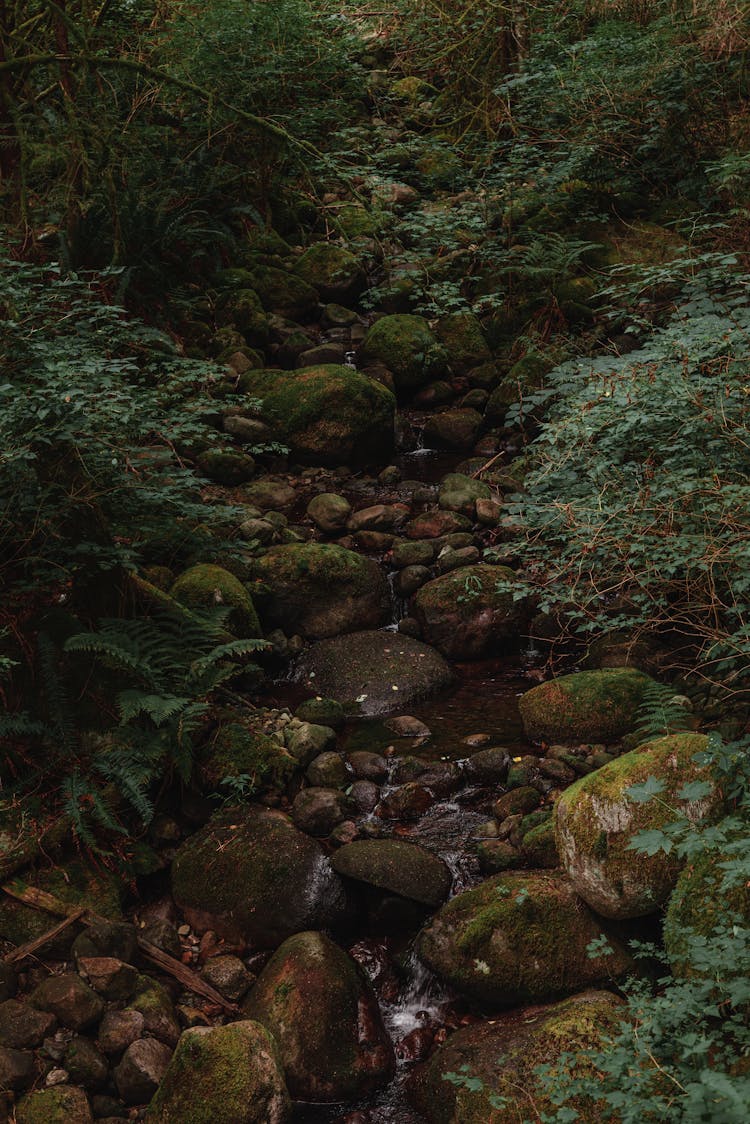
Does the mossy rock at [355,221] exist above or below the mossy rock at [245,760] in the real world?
above

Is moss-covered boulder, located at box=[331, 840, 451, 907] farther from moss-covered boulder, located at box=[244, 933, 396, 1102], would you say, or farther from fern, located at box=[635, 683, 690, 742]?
fern, located at box=[635, 683, 690, 742]

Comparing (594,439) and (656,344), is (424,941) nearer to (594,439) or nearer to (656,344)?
(594,439)

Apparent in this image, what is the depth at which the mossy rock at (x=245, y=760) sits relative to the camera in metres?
4.72

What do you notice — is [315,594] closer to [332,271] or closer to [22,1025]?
[22,1025]

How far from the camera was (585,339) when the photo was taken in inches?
→ 328

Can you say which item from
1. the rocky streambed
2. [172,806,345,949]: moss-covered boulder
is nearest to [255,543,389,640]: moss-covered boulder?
the rocky streambed

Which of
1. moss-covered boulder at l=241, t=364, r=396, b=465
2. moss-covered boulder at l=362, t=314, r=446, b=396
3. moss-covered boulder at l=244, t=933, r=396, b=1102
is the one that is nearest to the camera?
moss-covered boulder at l=244, t=933, r=396, b=1102

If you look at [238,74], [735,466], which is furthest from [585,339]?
[238,74]

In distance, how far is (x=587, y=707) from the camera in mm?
4930

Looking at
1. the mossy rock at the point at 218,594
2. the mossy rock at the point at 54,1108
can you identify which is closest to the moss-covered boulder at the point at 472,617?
the mossy rock at the point at 218,594

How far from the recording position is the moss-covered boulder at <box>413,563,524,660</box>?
20.3 ft

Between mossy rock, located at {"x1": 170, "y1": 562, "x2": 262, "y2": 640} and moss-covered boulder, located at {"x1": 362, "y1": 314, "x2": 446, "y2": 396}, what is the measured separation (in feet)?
12.7

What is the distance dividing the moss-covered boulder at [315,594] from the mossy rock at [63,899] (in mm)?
2615

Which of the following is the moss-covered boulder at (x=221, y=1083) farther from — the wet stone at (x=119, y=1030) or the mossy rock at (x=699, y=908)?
the mossy rock at (x=699, y=908)
